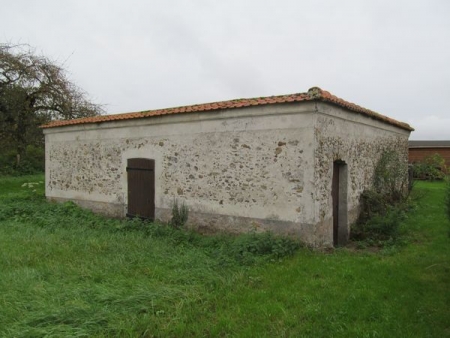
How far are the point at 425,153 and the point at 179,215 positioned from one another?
855 inches

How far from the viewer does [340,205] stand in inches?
323

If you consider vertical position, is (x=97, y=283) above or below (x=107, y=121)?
below

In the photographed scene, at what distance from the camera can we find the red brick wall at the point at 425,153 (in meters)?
23.1

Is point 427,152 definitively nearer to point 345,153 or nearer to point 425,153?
point 425,153

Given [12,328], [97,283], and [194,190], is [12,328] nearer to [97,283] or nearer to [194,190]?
[97,283]

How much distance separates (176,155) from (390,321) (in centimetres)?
628

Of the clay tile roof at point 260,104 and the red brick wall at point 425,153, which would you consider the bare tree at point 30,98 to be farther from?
the red brick wall at point 425,153

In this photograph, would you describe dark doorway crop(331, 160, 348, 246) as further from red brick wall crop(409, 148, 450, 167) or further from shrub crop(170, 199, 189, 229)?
red brick wall crop(409, 148, 450, 167)

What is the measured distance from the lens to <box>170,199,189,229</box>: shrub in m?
8.52

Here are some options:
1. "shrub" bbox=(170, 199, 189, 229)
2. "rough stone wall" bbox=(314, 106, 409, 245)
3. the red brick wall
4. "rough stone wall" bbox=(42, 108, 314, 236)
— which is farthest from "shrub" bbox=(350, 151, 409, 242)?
the red brick wall

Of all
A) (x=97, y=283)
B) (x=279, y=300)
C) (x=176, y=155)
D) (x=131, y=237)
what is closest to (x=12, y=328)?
(x=97, y=283)

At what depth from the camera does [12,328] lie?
3.58 meters

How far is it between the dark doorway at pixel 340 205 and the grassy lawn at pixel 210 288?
130cm

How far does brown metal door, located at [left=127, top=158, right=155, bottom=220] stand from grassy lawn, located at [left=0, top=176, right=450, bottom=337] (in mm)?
1715
